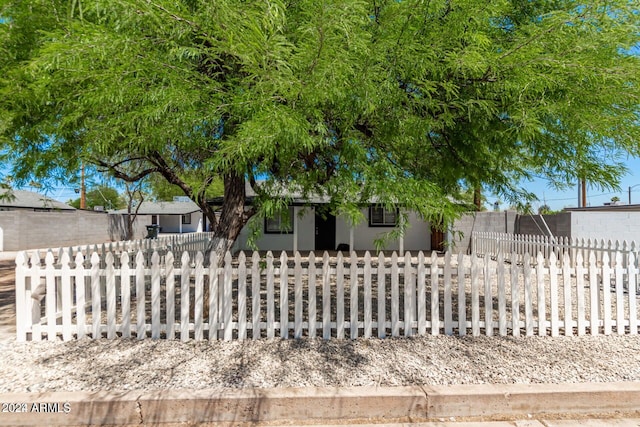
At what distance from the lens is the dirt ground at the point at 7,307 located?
4535mm

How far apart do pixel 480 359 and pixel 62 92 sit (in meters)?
4.94

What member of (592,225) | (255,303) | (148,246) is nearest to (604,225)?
(592,225)

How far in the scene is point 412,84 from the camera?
346 cm

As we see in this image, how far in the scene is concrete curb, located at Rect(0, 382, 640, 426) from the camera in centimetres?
274

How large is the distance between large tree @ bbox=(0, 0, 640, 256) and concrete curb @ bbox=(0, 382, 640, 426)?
1.55 metres

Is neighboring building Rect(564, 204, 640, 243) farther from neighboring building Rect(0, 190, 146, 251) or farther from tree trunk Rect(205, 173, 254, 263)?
neighboring building Rect(0, 190, 146, 251)

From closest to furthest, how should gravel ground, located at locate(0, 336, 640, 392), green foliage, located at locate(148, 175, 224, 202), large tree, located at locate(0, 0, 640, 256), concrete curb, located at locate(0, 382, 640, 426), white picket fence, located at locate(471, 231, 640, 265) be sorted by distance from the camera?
large tree, located at locate(0, 0, 640, 256), concrete curb, located at locate(0, 382, 640, 426), gravel ground, located at locate(0, 336, 640, 392), green foliage, located at locate(148, 175, 224, 202), white picket fence, located at locate(471, 231, 640, 265)

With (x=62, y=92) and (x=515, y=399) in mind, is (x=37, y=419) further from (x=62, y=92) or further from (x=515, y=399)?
(x=515, y=399)

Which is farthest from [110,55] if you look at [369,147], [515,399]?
[515,399]

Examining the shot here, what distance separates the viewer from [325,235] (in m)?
16.5

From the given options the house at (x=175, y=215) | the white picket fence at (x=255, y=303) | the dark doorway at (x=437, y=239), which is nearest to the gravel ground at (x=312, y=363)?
the white picket fence at (x=255, y=303)

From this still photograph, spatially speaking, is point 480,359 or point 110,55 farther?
point 480,359

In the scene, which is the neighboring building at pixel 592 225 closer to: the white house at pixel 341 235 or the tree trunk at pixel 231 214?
the white house at pixel 341 235

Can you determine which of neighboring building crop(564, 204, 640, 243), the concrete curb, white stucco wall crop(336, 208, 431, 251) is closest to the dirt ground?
the concrete curb
